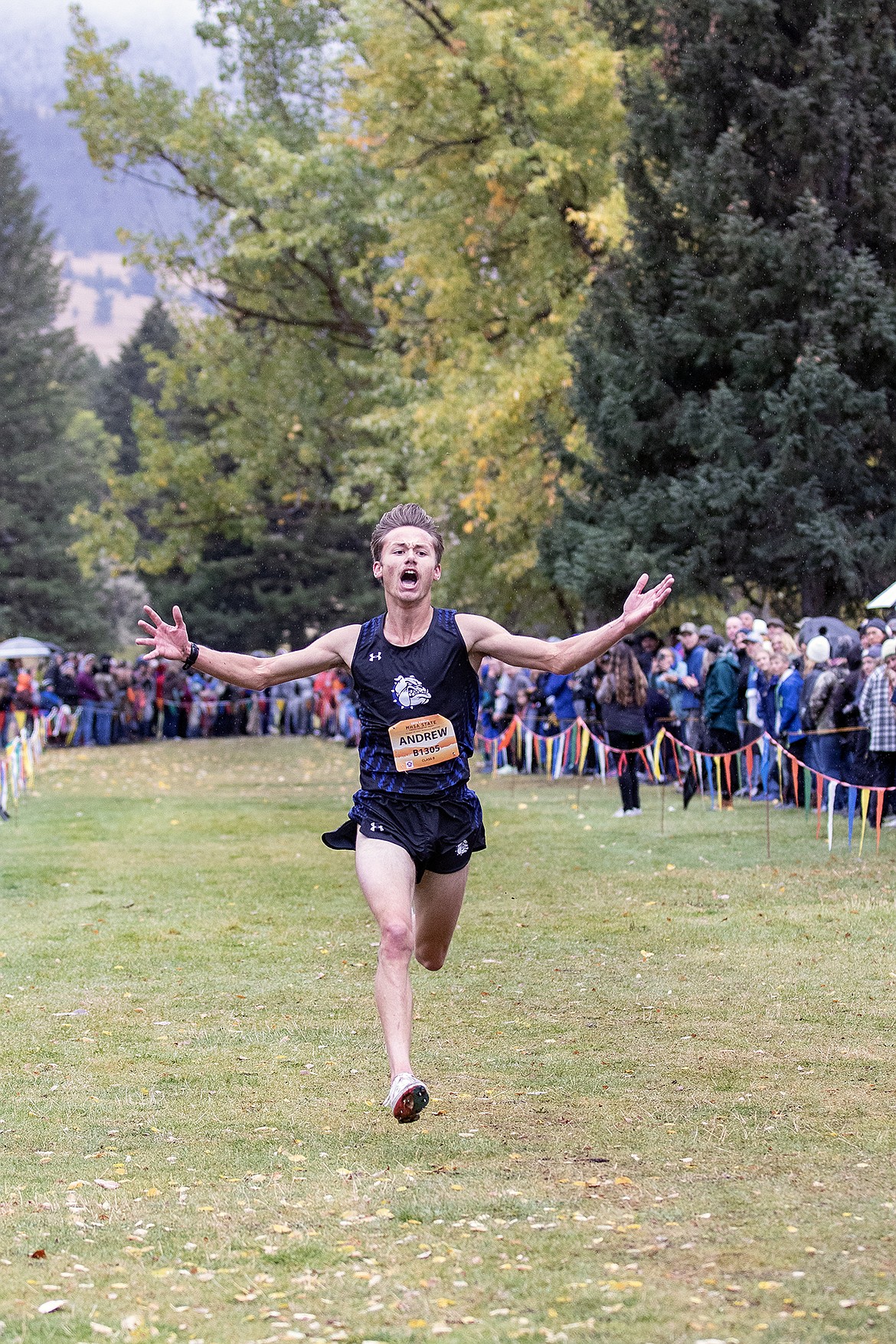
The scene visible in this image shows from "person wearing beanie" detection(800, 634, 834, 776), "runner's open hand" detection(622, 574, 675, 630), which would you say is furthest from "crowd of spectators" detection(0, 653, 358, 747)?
"runner's open hand" detection(622, 574, 675, 630)

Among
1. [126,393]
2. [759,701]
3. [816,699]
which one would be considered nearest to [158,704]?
[759,701]

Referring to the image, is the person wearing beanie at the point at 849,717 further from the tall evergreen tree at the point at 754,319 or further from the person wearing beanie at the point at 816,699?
the tall evergreen tree at the point at 754,319

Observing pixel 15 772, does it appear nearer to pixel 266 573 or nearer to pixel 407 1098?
pixel 407 1098

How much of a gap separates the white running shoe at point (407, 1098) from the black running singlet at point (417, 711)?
1165 millimetres

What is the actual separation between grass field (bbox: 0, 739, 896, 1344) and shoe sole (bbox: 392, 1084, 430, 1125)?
16cm

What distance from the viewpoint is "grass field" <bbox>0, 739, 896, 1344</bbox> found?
188 inches

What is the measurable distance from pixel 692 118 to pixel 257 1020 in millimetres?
19705

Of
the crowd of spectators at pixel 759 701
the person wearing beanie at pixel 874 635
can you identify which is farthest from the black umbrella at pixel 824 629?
the person wearing beanie at pixel 874 635

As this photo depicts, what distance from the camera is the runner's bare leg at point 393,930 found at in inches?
260

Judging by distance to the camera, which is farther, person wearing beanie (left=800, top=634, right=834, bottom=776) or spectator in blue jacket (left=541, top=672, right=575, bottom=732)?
spectator in blue jacket (left=541, top=672, right=575, bottom=732)

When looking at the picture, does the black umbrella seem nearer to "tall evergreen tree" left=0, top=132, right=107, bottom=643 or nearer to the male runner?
the male runner

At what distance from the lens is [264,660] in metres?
7.25

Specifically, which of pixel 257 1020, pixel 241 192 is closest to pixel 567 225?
pixel 241 192

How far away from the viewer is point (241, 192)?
41.8 m
